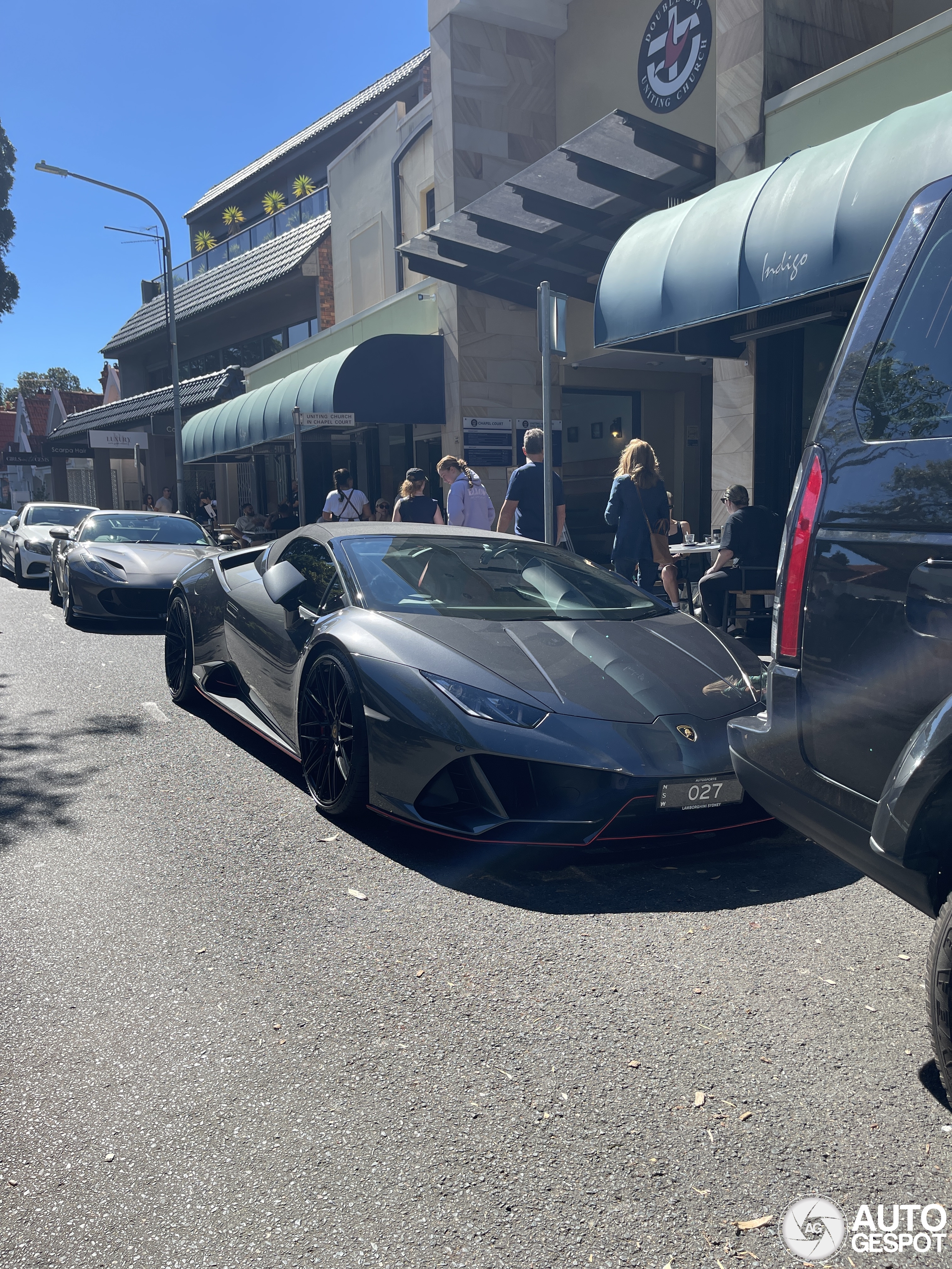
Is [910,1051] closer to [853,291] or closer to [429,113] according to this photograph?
[853,291]

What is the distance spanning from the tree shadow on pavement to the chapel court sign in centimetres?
1171

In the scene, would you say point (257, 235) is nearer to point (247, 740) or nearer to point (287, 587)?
point (247, 740)

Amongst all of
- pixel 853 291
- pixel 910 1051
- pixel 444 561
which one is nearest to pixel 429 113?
pixel 853 291

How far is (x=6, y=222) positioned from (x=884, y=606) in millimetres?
41798

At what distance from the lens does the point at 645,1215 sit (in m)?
1.99

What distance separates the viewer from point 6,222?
37188 millimetres

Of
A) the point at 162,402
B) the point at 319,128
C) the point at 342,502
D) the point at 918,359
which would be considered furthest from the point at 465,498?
the point at 319,128

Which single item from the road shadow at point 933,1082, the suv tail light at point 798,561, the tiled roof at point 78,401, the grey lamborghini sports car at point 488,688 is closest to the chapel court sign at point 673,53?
the grey lamborghini sports car at point 488,688

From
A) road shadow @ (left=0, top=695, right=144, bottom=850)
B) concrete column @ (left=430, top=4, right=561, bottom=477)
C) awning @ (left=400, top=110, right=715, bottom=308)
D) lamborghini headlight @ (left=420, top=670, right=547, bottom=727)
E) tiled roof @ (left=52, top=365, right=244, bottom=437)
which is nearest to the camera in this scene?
lamborghini headlight @ (left=420, top=670, right=547, bottom=727)

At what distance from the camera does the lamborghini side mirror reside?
5.00 metres

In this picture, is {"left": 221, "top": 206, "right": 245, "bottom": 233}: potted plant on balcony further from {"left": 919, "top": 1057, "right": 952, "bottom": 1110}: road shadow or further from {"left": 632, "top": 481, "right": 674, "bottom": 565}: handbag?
{"left": 919, "top": 1057, "right": 952, "bottom": 1110}: road shadow

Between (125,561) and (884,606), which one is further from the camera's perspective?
(125,561)

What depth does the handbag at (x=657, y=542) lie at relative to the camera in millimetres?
8695

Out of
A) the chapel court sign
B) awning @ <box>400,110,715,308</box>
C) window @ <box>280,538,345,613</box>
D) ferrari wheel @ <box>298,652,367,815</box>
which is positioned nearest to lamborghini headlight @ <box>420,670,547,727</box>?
ferrari wheel @ <box>298,652,367,815</box>
